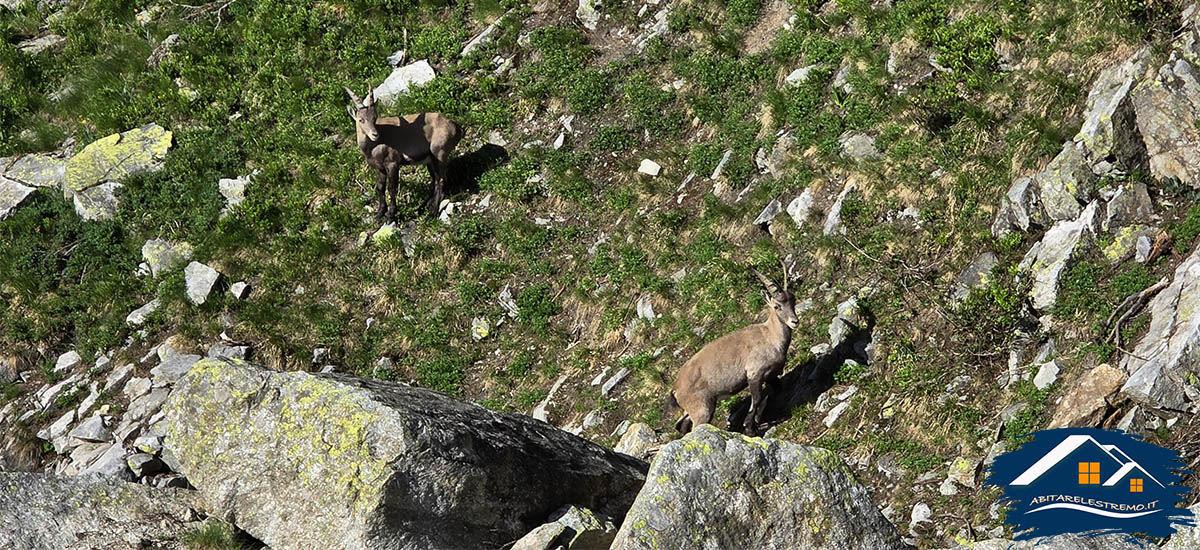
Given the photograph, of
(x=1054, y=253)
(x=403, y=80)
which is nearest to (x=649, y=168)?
(x=403, y=80)

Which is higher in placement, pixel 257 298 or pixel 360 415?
pixel 360 415

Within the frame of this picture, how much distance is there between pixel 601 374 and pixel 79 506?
6.93 meters

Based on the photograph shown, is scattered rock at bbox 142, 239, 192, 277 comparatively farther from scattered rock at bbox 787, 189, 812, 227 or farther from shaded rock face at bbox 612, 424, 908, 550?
shaded rock face at bbox 612, 424, 908, 550

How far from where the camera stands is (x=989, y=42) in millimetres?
14445

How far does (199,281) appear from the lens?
53.8 feet

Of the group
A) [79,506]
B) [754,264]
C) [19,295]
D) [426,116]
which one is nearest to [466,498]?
[79,506]

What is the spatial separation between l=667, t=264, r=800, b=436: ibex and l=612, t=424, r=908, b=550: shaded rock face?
158 inches

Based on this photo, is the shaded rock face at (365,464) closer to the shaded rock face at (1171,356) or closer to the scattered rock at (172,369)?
the shaded rock face at (1171,356)

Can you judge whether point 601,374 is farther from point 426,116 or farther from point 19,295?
point 19,295

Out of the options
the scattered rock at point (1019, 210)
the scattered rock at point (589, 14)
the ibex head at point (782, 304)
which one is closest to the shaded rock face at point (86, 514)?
the ibex head at point (782, 304)

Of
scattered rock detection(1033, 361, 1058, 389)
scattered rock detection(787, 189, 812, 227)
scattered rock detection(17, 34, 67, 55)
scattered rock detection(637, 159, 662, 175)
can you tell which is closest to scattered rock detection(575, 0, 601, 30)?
scattered rock detection(637, 159, 662, 175)

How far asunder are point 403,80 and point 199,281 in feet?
16.6

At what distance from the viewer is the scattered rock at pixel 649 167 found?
15875mm

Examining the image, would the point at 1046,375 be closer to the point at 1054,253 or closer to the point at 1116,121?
the point at 1054,253
